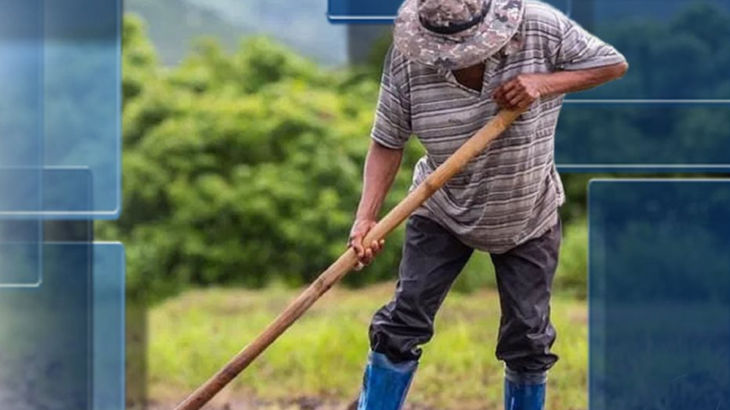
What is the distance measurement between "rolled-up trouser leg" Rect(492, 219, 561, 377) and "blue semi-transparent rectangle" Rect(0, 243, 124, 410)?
5.12 ft

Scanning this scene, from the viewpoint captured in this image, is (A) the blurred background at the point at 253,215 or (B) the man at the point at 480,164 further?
(A) the blurred background at the point at 253,215

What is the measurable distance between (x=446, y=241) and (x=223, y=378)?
67 cm

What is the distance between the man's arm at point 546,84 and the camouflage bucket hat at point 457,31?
11cm

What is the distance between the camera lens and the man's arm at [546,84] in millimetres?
4004

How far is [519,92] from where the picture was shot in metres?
4.00

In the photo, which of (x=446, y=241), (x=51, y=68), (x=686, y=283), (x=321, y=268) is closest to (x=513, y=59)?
(x=446, y=241)

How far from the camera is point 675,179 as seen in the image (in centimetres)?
525

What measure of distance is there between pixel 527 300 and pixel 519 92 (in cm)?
60

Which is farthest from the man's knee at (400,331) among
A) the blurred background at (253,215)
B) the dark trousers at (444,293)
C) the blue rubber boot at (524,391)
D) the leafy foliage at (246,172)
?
the leafy foliage at (246,172)

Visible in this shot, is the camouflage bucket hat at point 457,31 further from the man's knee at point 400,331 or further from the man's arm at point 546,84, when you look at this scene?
the man's knee at point 400,331
